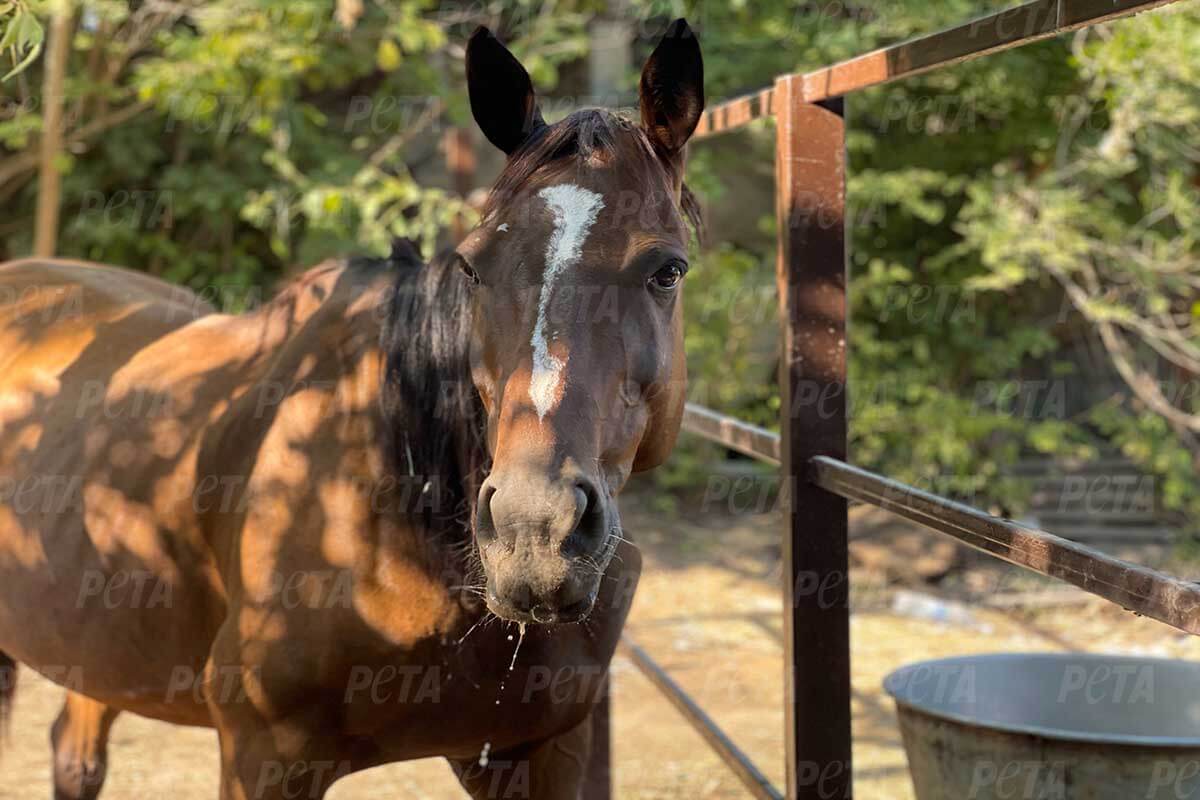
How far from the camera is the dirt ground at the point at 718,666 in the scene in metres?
4.36

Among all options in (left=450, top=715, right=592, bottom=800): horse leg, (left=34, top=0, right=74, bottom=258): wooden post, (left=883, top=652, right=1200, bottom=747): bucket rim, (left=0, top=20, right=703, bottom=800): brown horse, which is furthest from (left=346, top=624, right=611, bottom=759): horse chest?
(left=34, top=0, right=74, bottom=258): wooden post

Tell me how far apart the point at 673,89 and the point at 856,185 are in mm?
5708

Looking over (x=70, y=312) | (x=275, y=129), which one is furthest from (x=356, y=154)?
(x=70, y=312)

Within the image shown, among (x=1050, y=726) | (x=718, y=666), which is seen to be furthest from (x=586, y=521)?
(x=718, y=666)

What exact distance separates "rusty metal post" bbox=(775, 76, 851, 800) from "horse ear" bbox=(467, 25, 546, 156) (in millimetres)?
550

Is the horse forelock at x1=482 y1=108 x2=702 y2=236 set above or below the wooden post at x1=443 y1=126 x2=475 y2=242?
below

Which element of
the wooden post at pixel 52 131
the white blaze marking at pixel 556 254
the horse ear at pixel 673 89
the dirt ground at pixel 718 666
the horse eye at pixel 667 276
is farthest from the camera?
the wooden post at pixel 52 131

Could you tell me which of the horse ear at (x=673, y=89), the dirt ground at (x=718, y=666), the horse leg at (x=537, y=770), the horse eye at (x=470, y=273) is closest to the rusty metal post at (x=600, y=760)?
the horse leg at (x=537, y=770)

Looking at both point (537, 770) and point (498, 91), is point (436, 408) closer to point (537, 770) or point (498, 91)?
point (498, 91)

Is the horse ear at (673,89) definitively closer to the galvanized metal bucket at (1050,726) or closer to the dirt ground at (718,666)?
the galvanized metal bucket at (1050,726)

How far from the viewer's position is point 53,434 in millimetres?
2920

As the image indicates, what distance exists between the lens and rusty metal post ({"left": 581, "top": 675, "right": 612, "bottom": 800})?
3262mm

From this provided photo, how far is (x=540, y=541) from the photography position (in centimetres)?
158

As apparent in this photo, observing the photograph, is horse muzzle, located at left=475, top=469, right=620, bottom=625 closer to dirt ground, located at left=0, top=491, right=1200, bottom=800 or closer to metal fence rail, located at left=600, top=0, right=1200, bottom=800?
metal fence rail, located at left=600, top=0, right=1200, bottom=800
